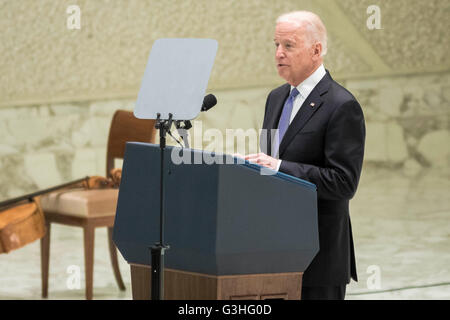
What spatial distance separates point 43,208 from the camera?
151 inches

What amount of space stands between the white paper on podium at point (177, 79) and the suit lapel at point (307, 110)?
0.40 metres

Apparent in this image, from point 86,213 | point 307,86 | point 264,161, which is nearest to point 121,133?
point 86,213

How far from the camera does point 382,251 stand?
4.66 m

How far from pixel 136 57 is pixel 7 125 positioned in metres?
1.10

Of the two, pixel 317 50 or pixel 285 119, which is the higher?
pixel 317 50

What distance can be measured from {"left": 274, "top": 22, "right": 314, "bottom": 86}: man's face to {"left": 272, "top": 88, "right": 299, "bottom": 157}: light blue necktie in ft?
0.34

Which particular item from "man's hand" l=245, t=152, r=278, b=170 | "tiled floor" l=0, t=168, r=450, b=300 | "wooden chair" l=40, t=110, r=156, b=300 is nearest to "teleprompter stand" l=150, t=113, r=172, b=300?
"man's hand" l=245, t=152, r=278, b=170

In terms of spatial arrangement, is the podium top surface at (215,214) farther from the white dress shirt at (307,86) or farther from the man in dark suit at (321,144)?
the white dress shirt at (307,86)

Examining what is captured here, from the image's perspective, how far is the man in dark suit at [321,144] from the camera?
2008mm

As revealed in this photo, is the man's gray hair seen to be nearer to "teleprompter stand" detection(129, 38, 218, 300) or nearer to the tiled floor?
"teleprompter stand" detection(129, 38, 218, 300)

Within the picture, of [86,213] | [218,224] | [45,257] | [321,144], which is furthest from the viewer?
[45,257]

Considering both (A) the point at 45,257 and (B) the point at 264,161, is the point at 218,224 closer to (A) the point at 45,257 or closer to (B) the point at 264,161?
(B) the point at 264,161

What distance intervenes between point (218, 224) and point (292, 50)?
2.07 feet

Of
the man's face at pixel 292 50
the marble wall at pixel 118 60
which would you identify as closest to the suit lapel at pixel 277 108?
the man's face at pixel 292 50
